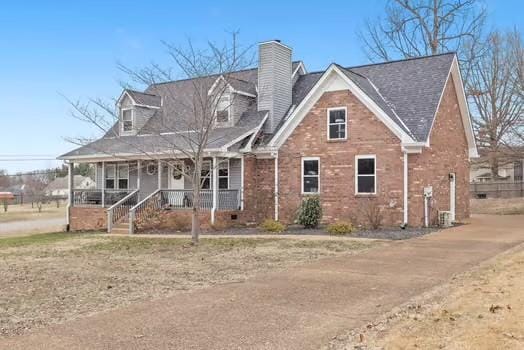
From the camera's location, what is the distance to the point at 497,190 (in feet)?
119

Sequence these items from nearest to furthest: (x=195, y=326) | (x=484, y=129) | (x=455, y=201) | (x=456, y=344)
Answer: (x=456, y=344) → (x=195, y=326) → (x=455, y=201) → (x=484, y=129)

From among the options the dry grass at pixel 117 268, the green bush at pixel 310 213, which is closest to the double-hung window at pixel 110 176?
the dry grass at pixel 117 268

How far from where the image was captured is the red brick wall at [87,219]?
976 inches

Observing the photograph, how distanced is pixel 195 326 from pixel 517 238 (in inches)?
478

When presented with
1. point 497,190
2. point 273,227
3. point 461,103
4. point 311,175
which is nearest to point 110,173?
point 311,175

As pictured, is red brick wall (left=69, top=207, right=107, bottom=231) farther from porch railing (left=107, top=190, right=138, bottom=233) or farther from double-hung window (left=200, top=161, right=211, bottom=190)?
double-hung window (left=200, top=161, right=211, bottom=190)

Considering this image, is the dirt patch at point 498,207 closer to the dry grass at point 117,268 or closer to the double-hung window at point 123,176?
the dry grass at point 117,268

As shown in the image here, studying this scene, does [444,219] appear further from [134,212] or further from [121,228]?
[121,228]

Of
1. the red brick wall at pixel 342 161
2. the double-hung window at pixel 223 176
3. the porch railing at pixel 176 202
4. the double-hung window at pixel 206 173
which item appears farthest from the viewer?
the double-hung window at pixel 223 176

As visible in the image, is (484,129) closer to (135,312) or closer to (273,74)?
(273,74)

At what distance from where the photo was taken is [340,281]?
9.33 meters

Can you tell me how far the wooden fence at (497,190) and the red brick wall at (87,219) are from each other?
2567cm

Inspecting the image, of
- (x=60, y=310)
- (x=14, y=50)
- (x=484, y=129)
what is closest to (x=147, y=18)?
(x=14, y=50)

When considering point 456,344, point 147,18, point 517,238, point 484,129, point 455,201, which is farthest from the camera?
point 484,129
